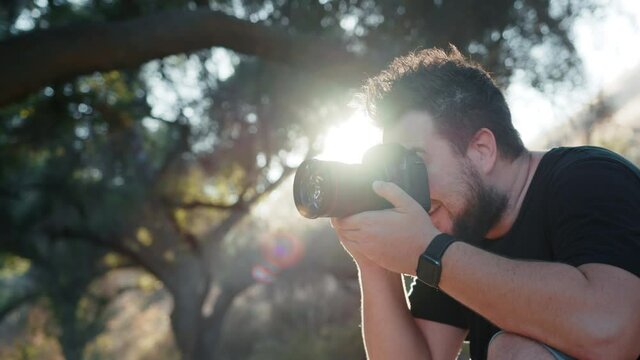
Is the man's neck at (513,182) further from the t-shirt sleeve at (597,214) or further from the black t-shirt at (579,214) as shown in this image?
the t-shirt sleeve at (597,214)

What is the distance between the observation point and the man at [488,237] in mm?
1640

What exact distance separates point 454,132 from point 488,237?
0.35 metres

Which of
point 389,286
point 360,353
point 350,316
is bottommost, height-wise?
point 350,316

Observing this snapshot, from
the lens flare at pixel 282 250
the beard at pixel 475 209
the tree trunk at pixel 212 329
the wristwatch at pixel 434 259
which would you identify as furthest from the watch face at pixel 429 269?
the lens flare at pixel 282 250

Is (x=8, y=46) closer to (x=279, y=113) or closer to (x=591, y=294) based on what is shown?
(x=591, y=294)

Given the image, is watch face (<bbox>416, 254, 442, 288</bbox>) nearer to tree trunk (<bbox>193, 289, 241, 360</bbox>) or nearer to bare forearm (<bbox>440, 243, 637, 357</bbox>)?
bare forearm (<bbox>440, 243, 637, 357</bbox>)

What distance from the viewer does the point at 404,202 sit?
182 centimetres

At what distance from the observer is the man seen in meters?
1.64

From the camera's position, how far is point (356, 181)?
73.3 inches

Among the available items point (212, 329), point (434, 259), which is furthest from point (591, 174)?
point (212, 329)

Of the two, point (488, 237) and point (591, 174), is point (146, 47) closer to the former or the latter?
point (488, 237)

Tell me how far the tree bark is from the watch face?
11.1 feet

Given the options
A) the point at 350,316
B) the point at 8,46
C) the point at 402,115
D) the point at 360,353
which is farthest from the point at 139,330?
the point at 402,115

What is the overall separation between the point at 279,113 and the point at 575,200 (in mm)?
9513
